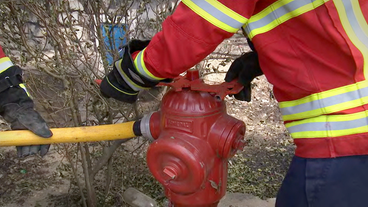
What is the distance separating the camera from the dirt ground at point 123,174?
3102 millimetres

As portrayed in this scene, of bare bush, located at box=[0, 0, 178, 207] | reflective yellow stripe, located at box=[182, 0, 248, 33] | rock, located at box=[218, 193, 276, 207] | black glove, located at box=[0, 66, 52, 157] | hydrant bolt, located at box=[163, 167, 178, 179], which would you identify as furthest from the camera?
rock, located at box=[218, 193, 276, 207]

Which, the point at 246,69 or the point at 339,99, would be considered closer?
the point at 339,99

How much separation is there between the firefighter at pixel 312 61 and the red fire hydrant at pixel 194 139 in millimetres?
210

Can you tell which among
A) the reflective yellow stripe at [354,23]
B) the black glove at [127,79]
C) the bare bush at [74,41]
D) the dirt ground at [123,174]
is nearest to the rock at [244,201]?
the dirt ground at [123,174]

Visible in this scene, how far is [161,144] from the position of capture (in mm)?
1586

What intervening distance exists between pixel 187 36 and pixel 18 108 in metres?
0.87

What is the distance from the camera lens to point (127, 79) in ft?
5.13

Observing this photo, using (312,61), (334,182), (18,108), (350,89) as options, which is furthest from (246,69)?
(18,108)

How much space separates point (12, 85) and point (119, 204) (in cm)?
157

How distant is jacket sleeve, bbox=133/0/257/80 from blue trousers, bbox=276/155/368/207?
0.55 metres

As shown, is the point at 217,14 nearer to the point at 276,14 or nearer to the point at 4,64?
the point at 276,14

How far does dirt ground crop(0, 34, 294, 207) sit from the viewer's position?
10.2 ft

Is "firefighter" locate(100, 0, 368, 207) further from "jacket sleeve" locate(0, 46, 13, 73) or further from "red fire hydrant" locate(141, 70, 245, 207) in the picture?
"jacket sleeve" locate(0, 46, 13, 73)

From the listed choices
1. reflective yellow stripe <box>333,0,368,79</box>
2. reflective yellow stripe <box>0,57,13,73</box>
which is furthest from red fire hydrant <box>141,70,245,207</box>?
reflective yellow stripe <box>0,57,13,73</box>
